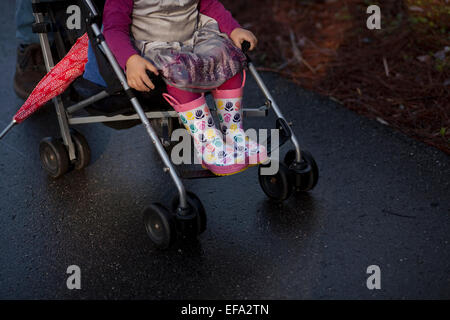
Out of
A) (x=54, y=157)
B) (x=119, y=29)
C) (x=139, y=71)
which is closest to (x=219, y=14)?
(x=119, y=29)

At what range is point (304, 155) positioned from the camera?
2623 mm

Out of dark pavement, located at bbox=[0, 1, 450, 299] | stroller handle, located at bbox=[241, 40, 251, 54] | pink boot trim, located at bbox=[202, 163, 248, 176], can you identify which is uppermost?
stroller handle, located at bbox=[241, 40, 251, 54]

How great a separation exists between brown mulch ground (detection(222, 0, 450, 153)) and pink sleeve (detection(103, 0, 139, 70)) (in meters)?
1.89

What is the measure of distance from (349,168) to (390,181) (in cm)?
25

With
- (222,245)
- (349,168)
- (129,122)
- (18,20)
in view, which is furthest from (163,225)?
(18,20)

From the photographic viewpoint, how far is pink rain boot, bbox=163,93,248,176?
7.66 ft

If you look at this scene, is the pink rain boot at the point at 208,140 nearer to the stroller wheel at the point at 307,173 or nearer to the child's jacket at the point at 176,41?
the child's jacket at the point at 176,41

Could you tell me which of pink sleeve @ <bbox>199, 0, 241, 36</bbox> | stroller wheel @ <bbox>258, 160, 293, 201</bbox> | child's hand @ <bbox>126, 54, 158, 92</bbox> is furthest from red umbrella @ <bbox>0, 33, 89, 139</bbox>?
stroller wheel @ <bbox>258, 160, 293, 201</bbox>

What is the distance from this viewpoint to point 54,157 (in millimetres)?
2863

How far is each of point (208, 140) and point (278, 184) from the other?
491 mm

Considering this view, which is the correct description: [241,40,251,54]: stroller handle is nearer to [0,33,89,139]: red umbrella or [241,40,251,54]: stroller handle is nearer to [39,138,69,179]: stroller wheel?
[0,33,89,139]: red umbrella
